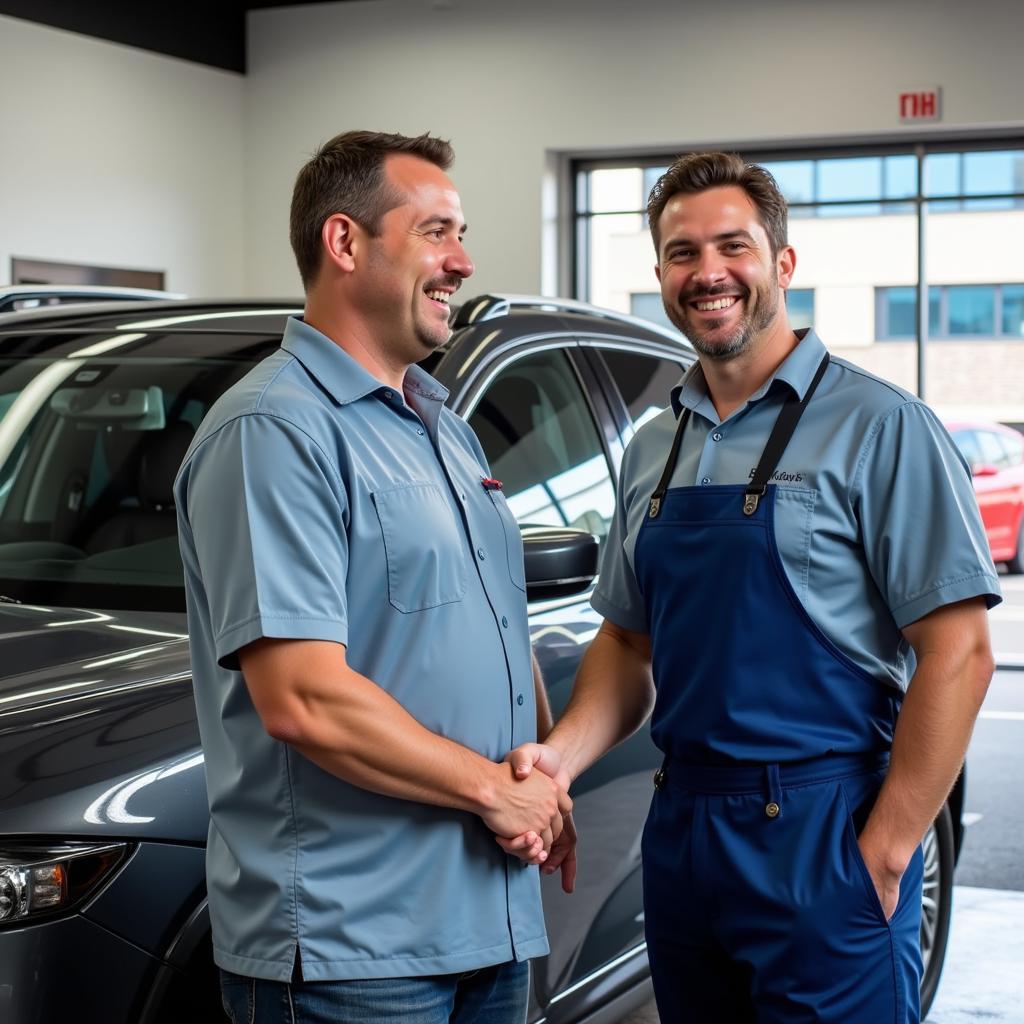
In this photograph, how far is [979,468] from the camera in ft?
36.3

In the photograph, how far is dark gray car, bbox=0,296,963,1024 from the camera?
5.74ft

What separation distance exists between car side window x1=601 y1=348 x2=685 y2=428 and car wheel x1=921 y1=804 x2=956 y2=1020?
3.65 ft

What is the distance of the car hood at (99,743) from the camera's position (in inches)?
68.9

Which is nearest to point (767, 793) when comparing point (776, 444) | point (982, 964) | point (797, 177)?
point (776, 444)

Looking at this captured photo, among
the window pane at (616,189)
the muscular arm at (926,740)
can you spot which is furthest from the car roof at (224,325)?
the window pane at (616,189)

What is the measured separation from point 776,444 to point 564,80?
34.0ft

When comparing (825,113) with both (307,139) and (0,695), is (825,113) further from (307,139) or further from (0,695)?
(0,695)

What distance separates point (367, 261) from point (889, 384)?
0.72 metres

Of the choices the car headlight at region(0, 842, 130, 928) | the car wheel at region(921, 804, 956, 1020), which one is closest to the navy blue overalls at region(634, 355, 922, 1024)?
the car headlight at region(0, 842, 130, 928)

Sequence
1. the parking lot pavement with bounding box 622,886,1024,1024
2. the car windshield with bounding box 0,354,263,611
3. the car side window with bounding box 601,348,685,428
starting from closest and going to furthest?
the car windshield with bounding box 0,354,263,611 → the car side window with bounding box 601,348,685,428 → the parking lot pavement with bounding box 622,886,1024,1024

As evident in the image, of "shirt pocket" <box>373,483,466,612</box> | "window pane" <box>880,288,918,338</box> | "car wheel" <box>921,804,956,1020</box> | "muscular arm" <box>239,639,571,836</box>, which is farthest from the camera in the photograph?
"window pane" <box>880,288,918,338</box>

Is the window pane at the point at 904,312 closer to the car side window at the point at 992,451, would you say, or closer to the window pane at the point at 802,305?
the window pane at the point at 802,305

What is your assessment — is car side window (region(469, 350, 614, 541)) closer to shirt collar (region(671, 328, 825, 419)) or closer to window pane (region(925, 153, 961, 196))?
shirt collar (region(671, 328, 825, 419))

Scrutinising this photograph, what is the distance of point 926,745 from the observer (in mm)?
1892
